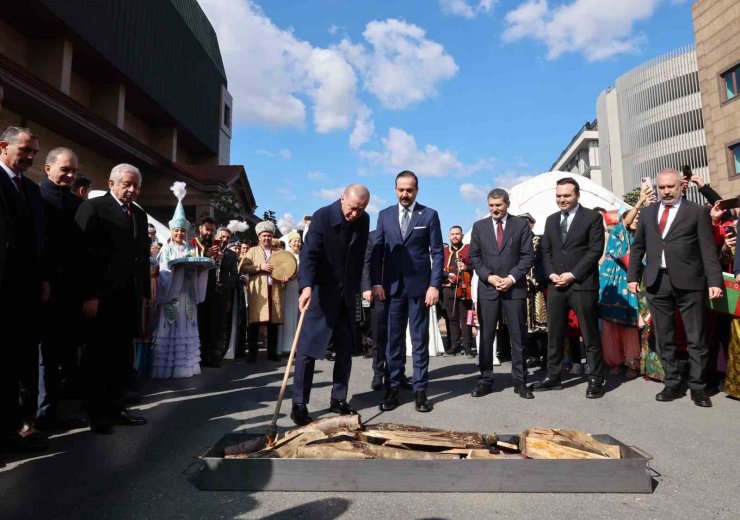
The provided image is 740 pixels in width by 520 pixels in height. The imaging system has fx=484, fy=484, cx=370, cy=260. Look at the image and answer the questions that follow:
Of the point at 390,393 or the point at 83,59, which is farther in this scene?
the point at 83,59

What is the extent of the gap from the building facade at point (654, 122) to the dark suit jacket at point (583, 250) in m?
46.6

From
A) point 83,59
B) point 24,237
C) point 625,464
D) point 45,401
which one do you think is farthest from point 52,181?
point 83,59

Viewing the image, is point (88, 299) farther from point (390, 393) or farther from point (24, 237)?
point (390, 393)

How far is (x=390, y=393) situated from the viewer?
15.3ft

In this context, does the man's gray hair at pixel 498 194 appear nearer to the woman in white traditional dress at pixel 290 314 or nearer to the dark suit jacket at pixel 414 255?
the dark suit jacket at pixel 414 255

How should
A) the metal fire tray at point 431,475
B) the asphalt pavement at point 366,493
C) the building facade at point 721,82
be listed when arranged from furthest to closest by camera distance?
the building facade at point 721,82 → the metal fire tray at point 431,475 → the asphalt pavement at point 366,493

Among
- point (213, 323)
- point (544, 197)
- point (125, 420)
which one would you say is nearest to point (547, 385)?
point (125, 420)

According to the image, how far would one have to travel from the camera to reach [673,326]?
4.87m

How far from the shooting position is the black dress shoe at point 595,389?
4961 mm

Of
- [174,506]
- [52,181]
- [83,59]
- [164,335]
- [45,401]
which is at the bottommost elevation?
[174,506]

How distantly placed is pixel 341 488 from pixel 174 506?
86 centimetres

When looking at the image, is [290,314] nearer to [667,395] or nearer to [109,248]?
[109,248]

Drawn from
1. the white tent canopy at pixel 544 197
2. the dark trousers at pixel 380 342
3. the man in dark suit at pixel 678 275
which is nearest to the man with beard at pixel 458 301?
the white tent canopy at pixel 544 197

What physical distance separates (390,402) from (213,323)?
3.97m
